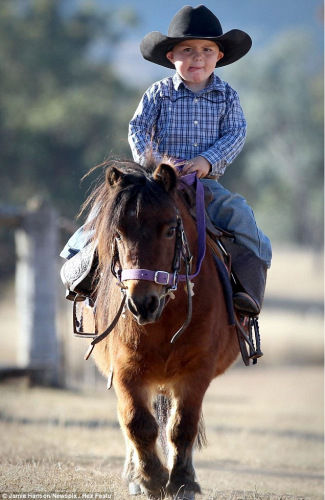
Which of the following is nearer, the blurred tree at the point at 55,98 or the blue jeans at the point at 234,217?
the blue jeans at the point at 234,217

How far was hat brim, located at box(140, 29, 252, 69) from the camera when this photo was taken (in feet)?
18.7

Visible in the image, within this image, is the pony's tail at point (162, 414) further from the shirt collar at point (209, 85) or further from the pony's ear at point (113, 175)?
the shirt collar at point (209, 85)

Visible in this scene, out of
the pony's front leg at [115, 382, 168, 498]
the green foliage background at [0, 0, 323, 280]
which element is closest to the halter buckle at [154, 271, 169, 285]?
the pony's front leg at [115, 382, 168, 498]

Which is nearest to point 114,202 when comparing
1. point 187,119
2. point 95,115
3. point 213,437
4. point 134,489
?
point 187,119

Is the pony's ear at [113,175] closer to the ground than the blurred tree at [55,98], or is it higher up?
closer to the ground

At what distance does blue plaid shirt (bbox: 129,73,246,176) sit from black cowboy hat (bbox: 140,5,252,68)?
0.27 m

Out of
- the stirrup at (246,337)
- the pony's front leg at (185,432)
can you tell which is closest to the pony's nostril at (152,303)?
the pony's front leg at (185,432)

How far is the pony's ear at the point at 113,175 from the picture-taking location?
4.72m

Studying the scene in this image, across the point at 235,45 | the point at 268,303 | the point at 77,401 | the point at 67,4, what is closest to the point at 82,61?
the point at 67,4

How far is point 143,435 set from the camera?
484 cm

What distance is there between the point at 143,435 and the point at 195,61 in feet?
8.30

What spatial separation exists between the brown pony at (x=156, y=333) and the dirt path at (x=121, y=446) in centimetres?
45

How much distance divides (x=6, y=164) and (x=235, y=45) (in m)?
28.5

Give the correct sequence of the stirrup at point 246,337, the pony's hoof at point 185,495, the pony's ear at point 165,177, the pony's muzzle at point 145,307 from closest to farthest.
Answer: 1. the pony's muzzle at point 145,307
2. the pony's ear at point 165,177
3. the pony's hoof at point 185,495
4. the stirrup at point 246,337
